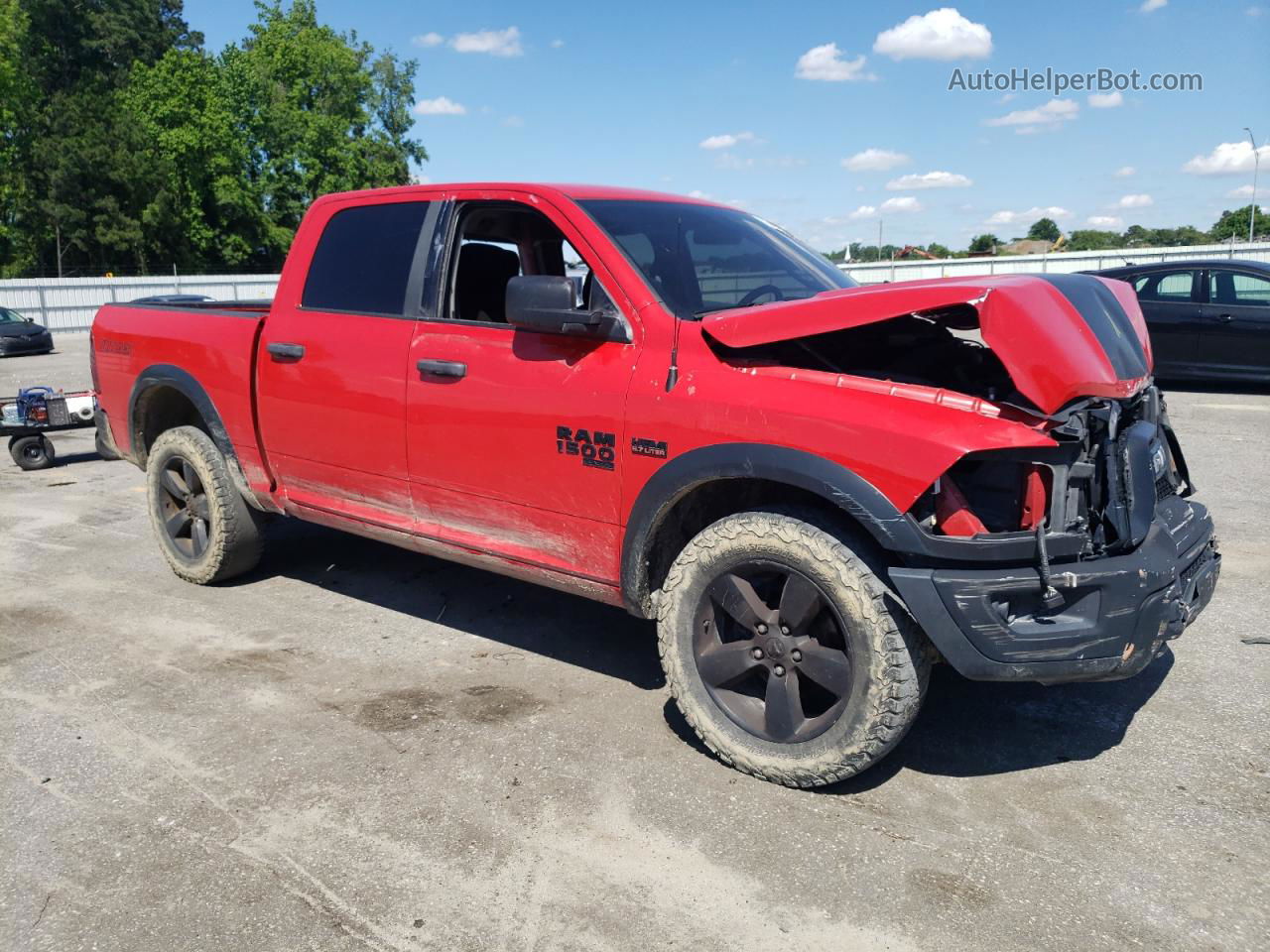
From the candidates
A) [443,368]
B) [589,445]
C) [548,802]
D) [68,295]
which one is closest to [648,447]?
[589,445]

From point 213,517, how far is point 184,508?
19.5 inches

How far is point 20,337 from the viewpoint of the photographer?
22391 mm

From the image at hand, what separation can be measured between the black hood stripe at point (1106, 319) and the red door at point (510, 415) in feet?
4.70

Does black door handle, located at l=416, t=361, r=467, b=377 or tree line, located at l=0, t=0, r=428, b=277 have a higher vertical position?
tree line, located at l=0, t=0, r=428, b=277

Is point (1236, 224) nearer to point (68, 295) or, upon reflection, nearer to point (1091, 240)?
point (1091, 240)

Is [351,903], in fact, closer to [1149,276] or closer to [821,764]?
[821,764]

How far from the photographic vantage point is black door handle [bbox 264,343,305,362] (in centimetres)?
457

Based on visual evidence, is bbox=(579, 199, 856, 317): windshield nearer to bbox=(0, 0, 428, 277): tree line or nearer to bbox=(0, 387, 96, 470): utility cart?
bbox=(0, 387, 96, 470): utility cart

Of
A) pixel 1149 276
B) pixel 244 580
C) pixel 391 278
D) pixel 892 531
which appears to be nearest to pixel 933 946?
pixel 892 531

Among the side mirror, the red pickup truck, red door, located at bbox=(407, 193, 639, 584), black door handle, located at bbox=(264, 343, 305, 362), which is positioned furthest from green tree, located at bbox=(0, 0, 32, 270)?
the side mirror

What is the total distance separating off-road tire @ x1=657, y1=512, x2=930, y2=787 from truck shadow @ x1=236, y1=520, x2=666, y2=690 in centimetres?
77

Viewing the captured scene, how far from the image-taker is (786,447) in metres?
3.07

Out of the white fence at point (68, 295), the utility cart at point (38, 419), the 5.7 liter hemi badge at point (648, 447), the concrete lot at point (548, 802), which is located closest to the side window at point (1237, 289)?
the concrete lot at point (548, 802)

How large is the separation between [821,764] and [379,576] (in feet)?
10.7
